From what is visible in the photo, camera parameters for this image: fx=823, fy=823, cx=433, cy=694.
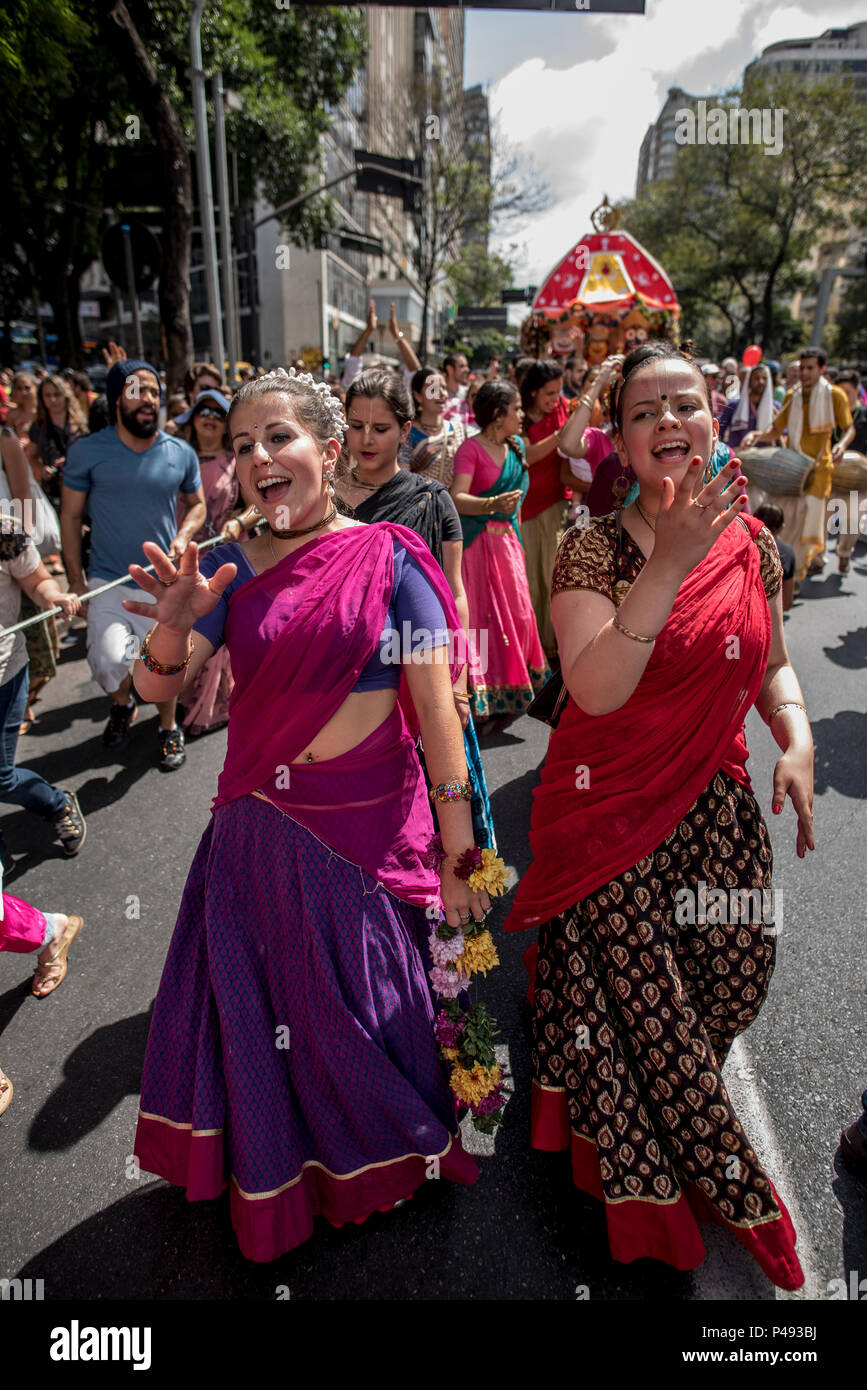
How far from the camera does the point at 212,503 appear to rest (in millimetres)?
5598

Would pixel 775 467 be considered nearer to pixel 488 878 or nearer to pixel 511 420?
pixel 511 420

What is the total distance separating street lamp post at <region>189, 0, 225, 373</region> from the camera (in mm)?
9352

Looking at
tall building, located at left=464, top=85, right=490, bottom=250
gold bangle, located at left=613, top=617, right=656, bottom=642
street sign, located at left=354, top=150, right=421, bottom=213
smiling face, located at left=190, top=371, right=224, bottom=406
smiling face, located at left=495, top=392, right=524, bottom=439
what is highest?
tall building, located at left=464, top=85, right=490, bottom=250

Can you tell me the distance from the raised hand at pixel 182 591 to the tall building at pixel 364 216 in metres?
16.4

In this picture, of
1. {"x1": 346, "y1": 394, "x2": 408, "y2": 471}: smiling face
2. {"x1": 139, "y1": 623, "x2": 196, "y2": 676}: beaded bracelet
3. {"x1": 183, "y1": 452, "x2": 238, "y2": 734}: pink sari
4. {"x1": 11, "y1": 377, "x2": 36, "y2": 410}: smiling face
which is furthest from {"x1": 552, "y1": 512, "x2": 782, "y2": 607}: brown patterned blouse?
{"x1": 11, "y1": 377, "x2": 36, "y2": 410}: smiling face

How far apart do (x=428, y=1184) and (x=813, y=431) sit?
7487 mm

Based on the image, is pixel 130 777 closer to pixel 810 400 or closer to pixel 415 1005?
pixel 415 1005

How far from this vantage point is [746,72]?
2894 centimetres

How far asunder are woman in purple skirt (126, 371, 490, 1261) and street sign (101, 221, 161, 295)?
835cm

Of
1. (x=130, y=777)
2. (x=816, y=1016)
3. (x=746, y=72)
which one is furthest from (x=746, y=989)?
(x=746, y=72)

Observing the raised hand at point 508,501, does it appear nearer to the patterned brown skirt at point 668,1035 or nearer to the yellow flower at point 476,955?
the patterned brown skirt at point 668,1035

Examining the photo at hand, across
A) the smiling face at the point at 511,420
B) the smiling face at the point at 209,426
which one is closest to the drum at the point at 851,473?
the smiling face at the point at 511,420

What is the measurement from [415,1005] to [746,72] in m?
36.9

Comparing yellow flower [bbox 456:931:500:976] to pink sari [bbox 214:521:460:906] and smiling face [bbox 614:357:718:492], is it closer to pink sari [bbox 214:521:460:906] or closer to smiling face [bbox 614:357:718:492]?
pink sari [bbox 214:521:460:906]
